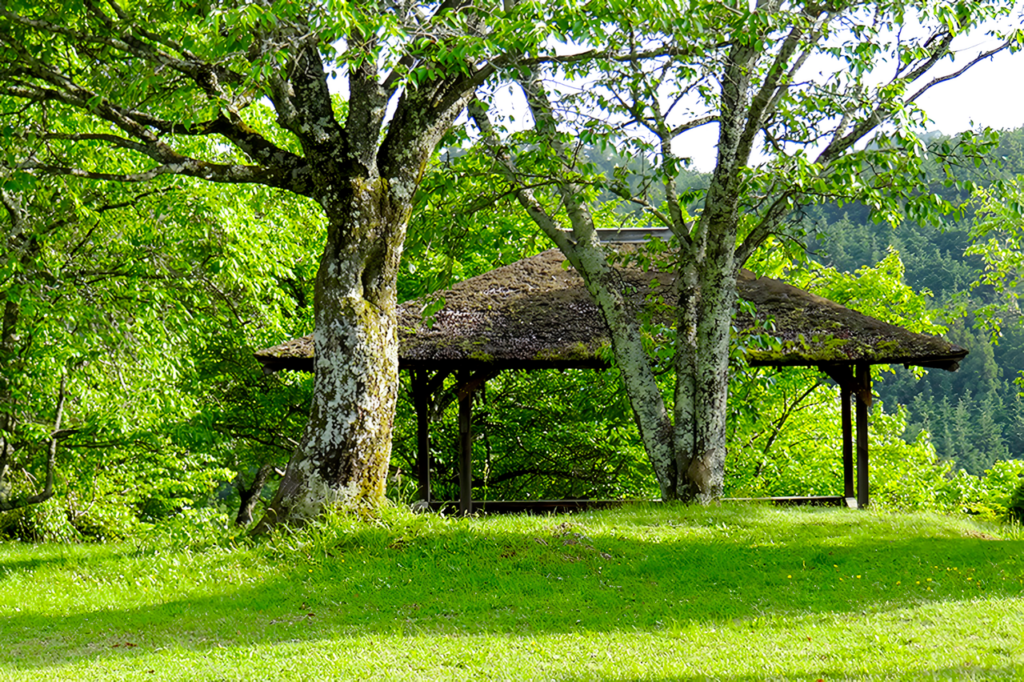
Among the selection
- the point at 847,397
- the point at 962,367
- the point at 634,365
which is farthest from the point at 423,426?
the point at 962,367

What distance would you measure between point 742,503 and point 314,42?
297 inches

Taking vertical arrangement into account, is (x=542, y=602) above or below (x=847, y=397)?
below

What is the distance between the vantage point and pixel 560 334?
12.4 m

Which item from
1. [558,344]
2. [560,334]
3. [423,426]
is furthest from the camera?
[423,426]

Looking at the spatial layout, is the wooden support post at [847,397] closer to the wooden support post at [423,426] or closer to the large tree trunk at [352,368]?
the wooden support post at [423,426]

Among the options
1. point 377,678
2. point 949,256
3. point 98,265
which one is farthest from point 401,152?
point 949,256

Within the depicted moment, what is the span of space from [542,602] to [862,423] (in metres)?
7.63

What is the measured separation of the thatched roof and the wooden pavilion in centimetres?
1

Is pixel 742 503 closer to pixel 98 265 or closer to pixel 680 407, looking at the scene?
pixel 680 407

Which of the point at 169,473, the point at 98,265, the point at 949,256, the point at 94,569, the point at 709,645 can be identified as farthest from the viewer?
the point at 949,256

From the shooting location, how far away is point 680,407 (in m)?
10.9

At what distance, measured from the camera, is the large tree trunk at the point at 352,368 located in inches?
330

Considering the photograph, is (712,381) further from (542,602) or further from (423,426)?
(542,602)

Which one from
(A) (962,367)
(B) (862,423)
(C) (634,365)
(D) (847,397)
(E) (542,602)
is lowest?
(E) (542,602)
